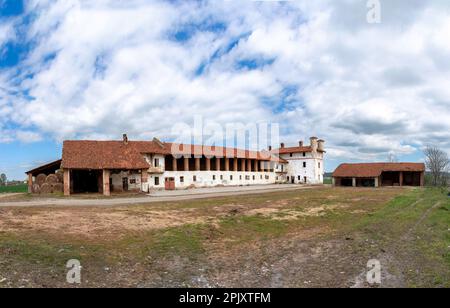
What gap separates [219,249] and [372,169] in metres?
59.8

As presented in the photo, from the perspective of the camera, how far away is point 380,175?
215ft

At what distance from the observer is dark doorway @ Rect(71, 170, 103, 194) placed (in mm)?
41969

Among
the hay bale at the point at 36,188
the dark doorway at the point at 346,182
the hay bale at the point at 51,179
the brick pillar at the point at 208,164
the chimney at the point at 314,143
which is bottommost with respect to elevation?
the dark doorway at the point at 346,182

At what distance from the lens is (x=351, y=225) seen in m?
18.9

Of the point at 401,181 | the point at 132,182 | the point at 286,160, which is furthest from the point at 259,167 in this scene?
the point at 132,182

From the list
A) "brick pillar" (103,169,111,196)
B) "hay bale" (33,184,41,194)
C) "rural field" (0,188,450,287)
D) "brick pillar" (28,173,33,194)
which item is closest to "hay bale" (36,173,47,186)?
"hay bale" (33,184,41,194)

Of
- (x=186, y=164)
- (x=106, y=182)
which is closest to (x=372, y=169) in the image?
(x=186, y=164)

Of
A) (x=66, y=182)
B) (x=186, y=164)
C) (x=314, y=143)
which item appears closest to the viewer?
(x=66, y=182)

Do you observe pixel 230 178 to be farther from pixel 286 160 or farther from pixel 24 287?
pixel 24 287

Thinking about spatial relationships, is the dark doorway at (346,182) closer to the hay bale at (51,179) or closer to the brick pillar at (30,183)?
the hay bale at (51,179)

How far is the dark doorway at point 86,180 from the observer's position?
42.0m

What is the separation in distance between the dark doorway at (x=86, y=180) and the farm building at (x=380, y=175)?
44440mm

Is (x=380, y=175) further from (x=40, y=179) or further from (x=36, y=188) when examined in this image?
(x=36, y=188)

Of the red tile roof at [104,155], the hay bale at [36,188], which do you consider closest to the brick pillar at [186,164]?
the red tile roof at [104,155]
